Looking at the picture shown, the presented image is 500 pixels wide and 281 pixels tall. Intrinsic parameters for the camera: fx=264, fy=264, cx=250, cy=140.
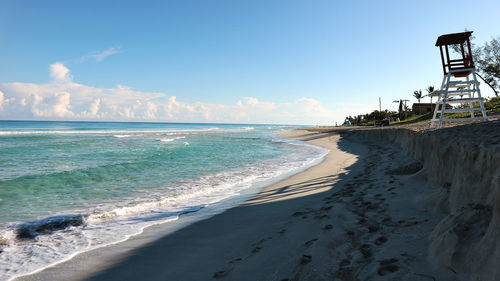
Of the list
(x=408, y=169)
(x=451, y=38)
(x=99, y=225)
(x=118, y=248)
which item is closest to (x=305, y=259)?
(x=118, y=248)

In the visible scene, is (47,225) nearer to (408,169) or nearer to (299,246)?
(299,246)

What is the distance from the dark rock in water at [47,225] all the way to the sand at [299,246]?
5.79 feet

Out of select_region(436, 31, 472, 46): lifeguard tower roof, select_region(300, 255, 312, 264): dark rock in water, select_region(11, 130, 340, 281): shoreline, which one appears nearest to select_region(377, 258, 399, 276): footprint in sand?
select_region(300, 255, 312, 264): dark rock in water

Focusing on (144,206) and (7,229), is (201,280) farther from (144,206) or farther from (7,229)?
(7,229)

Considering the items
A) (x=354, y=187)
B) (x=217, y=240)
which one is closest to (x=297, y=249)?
(x=217, y=240)

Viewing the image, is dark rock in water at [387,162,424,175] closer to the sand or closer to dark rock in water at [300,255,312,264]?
the sand

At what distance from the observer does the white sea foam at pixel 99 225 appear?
405 centimetres

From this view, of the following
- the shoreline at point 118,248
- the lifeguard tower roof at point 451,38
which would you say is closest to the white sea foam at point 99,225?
the shoreline at point 118,248

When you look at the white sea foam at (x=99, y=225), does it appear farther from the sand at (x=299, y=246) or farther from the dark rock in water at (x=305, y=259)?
the dark rock in water at (x=305, y=259)

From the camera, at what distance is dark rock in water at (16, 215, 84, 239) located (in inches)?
197

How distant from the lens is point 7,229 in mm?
5117

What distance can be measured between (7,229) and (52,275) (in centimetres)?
263

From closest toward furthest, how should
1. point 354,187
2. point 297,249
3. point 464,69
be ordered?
1. point 297,249
2. point 354,187
3. point 464,69

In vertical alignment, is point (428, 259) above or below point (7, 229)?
above
